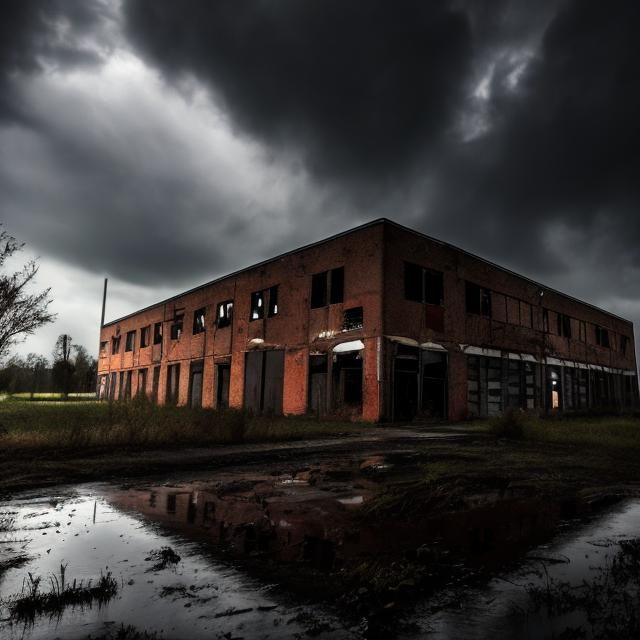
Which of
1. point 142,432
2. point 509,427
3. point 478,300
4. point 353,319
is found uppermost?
point 478,300

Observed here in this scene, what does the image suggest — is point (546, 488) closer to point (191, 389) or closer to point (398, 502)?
point (398, 502)

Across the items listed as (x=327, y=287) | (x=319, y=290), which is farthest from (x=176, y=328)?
(x=327, y=287)

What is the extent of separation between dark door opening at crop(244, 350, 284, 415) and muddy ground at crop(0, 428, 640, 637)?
11.9 m

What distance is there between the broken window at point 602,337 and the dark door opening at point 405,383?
18.6 m

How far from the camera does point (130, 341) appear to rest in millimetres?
34125

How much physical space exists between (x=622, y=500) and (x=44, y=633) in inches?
171

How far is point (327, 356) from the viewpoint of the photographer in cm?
1716

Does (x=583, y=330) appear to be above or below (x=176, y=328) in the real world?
above

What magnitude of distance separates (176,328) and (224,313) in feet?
19.2

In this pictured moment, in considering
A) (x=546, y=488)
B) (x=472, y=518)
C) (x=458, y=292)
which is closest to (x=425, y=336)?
(x=458, y=292)

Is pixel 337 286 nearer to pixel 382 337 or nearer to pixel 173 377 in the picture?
pixel 382 337

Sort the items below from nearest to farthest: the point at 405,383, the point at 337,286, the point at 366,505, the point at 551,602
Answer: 1. the point at 551,602
2. the point at 366,505
3. the point at 405,383
4. the point at 337,286

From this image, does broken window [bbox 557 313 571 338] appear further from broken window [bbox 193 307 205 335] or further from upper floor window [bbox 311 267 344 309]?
broken window [bbox 193 307 205 335]

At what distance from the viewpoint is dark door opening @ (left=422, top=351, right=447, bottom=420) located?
54.9 feet
